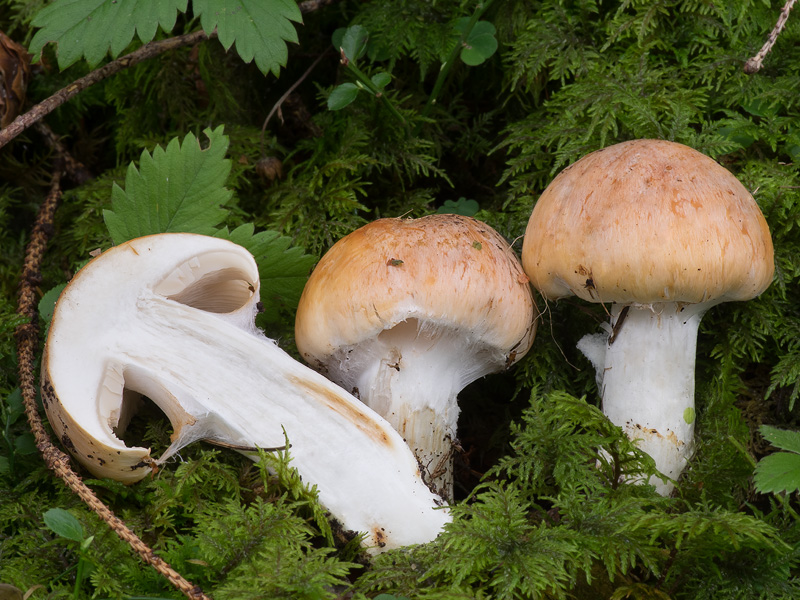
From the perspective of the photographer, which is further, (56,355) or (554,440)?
(554,440)

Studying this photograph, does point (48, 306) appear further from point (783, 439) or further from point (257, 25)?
point (783, 439)

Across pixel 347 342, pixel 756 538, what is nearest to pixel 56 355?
pixel 347 342

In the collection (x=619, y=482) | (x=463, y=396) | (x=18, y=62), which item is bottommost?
(x=463, y=396)

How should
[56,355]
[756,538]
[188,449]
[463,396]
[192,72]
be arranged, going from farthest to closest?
1. [192,72]
2. [463,396]
3. [188,449]
4. [56,355]
5. [756,538]

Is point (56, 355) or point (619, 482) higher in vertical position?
point (56, 355)

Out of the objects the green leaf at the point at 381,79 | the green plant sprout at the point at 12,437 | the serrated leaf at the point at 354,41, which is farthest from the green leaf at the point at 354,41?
the green plant sprout at the point at 12,437

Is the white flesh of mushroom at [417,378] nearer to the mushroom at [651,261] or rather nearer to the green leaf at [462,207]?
the mushroom at [651,261]

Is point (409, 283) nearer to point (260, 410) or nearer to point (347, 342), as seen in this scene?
point (347, 342)

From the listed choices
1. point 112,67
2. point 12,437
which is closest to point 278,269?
point 12,437
